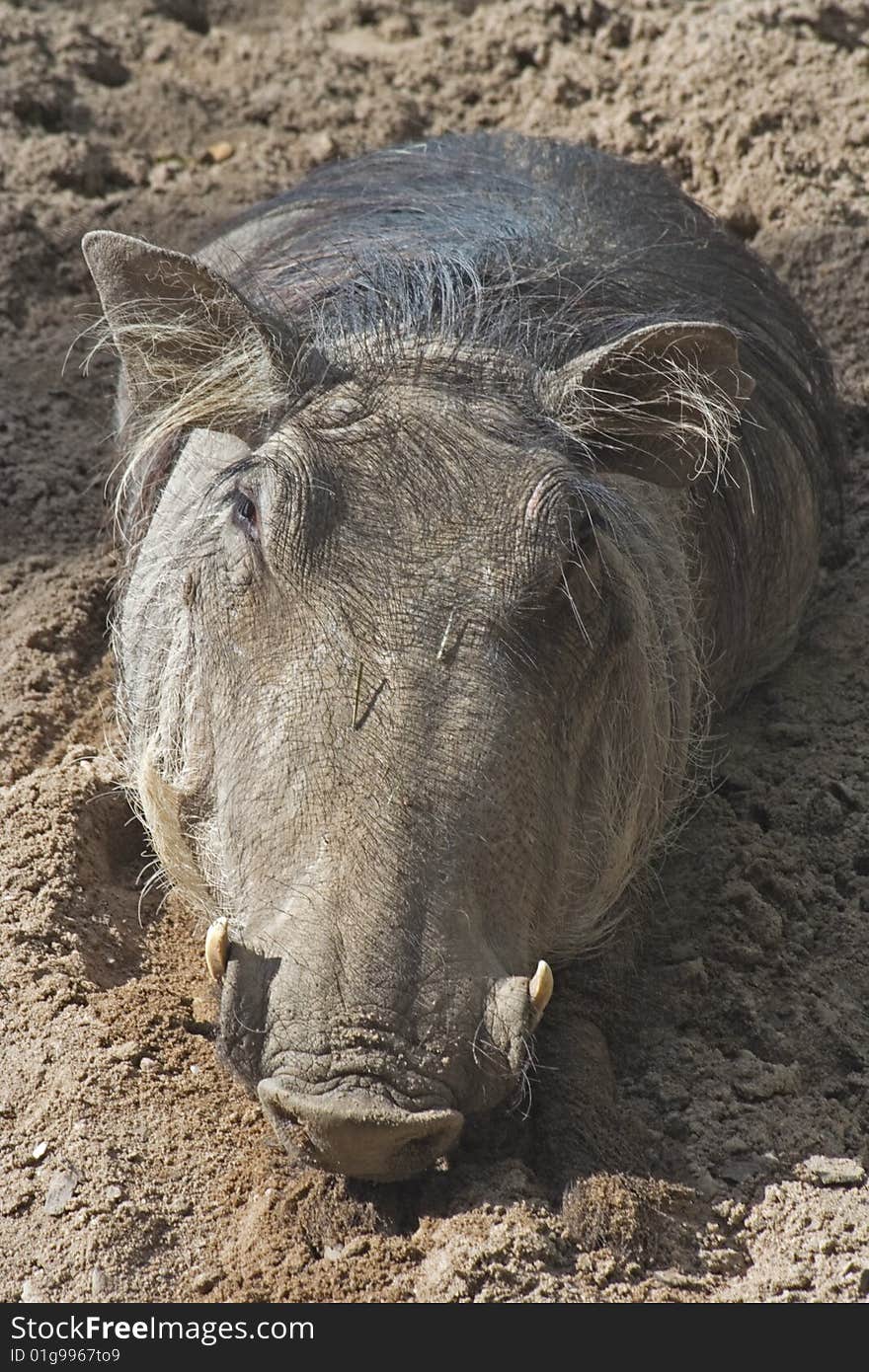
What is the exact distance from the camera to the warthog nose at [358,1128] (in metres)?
2.70

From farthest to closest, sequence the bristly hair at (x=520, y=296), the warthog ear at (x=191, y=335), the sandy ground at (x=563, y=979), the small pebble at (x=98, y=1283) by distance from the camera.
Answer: the bristly hair at (x=520, y=296) < the warthog ear at (x=191, y=335) < the sandy ground at (x=563, y=979) < the small pebble at (x=98, y=1283)

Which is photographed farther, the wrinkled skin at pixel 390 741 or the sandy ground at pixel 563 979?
the sandy ground at pixel 563 979

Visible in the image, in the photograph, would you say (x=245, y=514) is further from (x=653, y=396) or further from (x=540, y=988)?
(x=540, y=988)

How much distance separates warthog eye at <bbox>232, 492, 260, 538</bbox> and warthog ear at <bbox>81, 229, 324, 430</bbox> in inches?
10.3

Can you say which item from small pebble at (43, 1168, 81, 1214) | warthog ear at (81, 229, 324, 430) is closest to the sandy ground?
small pebble at (43, 1168, 81, 1214)

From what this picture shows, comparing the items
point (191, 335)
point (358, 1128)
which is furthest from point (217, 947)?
point (191, 335)

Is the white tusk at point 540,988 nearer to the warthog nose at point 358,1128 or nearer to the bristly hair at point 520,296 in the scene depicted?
the warthog nose at point 358,1128

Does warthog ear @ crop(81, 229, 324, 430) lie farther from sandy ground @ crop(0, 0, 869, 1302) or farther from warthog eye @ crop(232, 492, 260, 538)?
sandy ground @ crop(0, 0, 869, 1302)

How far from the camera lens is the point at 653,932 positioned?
3883mm

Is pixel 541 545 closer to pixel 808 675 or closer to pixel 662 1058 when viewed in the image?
pixel 662 1058

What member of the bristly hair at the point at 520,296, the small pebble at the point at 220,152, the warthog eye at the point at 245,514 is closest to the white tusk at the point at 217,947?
the warthog eye at the point at 245,514

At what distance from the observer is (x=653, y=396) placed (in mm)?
3605

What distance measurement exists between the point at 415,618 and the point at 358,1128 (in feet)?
2.90

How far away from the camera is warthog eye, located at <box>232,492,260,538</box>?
326 cm
